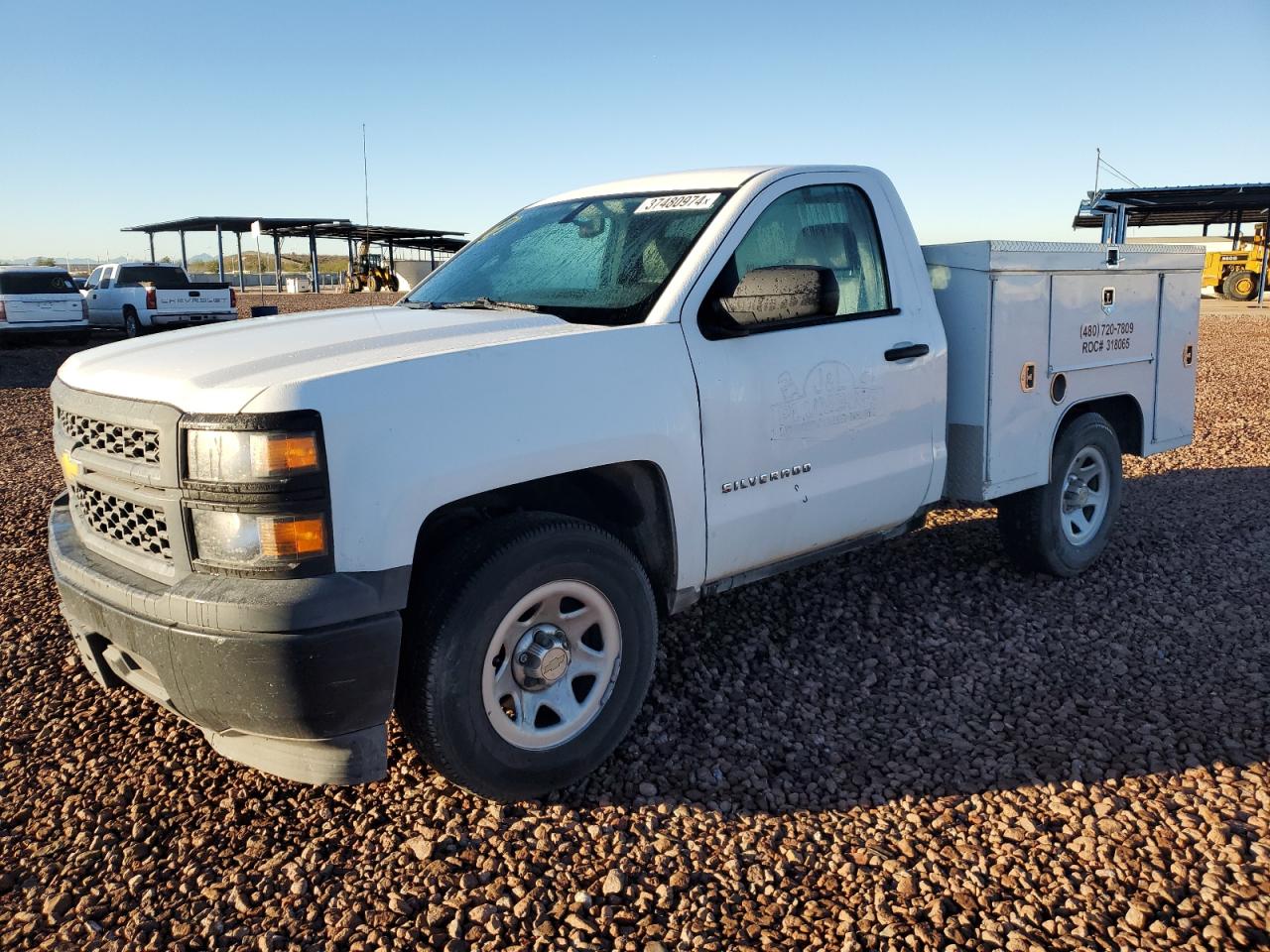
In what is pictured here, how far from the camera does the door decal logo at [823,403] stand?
378 cm

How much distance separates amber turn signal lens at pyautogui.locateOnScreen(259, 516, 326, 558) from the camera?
2.69 metres

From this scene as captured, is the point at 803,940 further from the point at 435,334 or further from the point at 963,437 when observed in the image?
the point at 963,437

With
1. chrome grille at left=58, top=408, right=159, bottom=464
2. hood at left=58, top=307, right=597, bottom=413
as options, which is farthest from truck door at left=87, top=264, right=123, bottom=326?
chrome grille at left=58, top=408, right=159, bottom=464

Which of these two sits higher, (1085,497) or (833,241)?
(833,241)

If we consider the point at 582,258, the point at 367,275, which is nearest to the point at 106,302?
the point at 367,275

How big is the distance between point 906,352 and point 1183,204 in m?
31.2

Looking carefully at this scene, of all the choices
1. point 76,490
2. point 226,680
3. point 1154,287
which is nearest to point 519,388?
point 226,680

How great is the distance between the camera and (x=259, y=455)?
2666mm

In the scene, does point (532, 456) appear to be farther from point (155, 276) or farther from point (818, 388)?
point (155, 276)

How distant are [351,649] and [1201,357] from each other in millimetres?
17229

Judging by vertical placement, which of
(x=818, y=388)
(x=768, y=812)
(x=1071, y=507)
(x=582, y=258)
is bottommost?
(x=768, y=812)

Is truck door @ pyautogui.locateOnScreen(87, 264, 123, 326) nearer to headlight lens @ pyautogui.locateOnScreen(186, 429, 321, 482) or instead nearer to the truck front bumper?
the truck front bumper

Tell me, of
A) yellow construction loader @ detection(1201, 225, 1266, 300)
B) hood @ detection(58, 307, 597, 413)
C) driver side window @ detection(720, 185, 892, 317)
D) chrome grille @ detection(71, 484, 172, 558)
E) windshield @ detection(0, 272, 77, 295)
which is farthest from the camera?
yellow construction loader @ detection(1201, 225, 1266, 300)

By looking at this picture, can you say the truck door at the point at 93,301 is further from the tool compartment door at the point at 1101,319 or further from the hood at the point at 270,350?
the tool compartment door at the point at 1101,319
